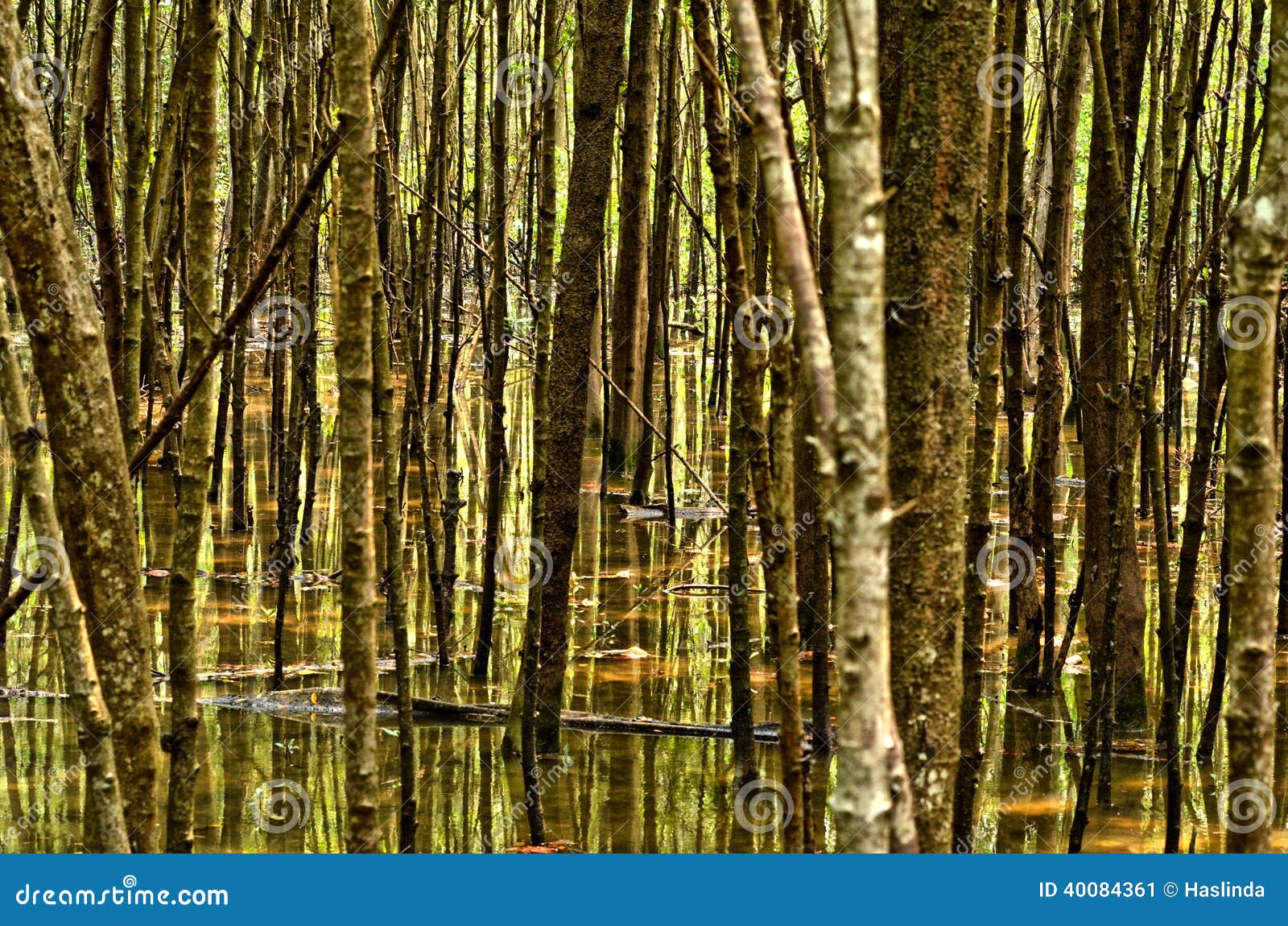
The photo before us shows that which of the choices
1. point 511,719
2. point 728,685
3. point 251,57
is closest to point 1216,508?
point 728,685

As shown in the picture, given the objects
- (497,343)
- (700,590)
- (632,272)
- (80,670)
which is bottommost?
(700,590)

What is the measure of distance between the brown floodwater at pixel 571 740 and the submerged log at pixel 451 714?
0.03 m

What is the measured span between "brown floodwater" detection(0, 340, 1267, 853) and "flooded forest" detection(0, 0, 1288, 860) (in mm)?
22

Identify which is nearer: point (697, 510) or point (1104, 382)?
point (1104, 382)

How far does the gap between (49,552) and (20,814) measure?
1.98m

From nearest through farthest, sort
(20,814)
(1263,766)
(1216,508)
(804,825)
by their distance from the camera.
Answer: (1263,766), (804,825), (20,814), (1216,508)

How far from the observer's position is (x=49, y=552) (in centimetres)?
219

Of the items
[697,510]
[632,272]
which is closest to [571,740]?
[697,510]

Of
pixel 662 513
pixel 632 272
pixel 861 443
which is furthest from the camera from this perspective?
pixel 662 513

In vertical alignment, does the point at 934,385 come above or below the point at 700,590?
above

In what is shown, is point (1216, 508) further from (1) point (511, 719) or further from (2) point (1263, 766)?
(2) point (1263, 766)

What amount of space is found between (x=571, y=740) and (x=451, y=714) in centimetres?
49

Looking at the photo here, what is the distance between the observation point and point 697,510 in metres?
8.93

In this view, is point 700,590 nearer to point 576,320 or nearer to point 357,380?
point 576,320
